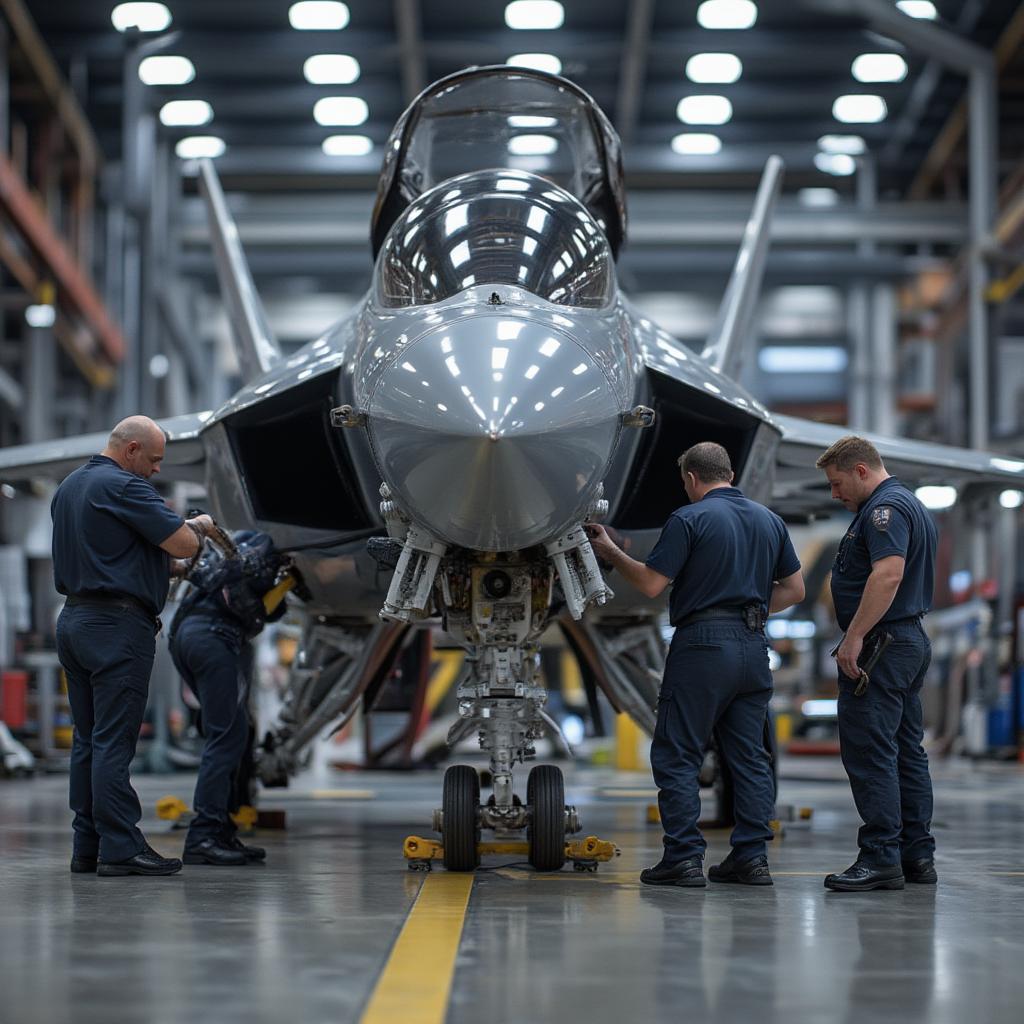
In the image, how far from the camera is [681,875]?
224 inches

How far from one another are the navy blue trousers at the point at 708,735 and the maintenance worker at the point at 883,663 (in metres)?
0.33

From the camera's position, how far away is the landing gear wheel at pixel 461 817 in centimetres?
610

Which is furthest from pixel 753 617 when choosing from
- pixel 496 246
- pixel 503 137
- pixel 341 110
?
pixel 341 110

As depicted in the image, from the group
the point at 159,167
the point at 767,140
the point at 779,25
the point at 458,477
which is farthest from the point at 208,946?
the point at 767,140

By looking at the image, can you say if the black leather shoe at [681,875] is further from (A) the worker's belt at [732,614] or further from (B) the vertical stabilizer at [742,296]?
(B) the vertical stabilizer at [742,296]

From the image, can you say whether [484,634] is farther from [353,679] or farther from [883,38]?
[883,38]

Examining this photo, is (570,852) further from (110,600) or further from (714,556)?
(110,600)

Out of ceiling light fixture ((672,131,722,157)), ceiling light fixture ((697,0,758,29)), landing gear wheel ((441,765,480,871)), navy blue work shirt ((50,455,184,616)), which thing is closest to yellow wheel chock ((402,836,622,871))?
landing gear wheel ((441,765,480,871))

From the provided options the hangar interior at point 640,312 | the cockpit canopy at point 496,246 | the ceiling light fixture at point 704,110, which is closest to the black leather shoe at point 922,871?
the hangar interior at point 640,312

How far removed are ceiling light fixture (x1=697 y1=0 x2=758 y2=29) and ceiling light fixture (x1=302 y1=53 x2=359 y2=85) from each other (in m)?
4.83

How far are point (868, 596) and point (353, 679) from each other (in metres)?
3.42

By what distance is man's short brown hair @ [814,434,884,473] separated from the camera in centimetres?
607

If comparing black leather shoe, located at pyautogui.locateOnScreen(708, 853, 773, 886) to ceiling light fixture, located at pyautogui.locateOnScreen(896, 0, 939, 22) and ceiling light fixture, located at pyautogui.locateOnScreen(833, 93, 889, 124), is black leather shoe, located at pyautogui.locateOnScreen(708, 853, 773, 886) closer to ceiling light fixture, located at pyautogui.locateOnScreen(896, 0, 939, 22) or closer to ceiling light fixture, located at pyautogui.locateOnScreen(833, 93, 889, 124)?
ceiling light fixture, located at pyautogui.locateOnScreen(896, 0, 939, 22)

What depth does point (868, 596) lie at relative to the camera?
19.0 ft
